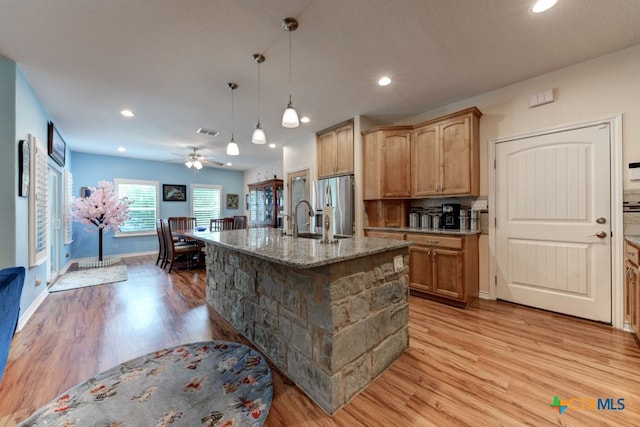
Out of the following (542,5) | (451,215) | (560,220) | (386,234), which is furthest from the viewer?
(386,234)

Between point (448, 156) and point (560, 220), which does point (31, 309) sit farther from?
point (560, 220)

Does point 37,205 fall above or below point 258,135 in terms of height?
below

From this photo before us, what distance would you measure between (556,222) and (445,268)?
1.24 m

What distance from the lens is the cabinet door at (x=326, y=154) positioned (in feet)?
14.2

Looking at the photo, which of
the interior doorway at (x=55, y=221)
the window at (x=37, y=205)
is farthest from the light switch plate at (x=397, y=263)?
the interior doorway at (x=55, y=221)

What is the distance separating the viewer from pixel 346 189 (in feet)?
13.1

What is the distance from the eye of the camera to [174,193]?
23.3 feet

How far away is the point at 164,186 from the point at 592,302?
8.57 m

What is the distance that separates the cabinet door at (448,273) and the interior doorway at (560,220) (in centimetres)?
62

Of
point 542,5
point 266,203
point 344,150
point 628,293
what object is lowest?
point 628,293

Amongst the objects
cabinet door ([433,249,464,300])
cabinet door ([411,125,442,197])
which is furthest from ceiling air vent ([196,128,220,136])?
cabinet door ([433,249,464,300])

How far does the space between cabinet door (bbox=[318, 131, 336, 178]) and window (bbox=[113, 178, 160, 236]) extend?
5.04m

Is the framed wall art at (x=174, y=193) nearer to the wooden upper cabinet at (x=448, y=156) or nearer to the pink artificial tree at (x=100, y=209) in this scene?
the pink artificial tree at (x=100, y=209)

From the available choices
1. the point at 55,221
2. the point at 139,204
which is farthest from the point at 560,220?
the point at 139,204
